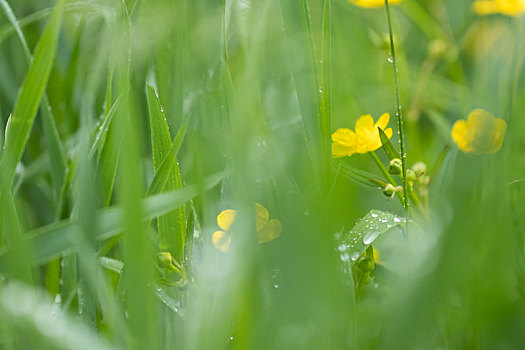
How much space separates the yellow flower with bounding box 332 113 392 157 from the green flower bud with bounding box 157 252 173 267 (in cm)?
23

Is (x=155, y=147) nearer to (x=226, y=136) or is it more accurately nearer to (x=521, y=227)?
(x=226, y=136)

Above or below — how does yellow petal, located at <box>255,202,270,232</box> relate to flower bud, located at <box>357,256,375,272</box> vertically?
above

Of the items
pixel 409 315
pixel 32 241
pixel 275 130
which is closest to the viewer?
pixel 409 315

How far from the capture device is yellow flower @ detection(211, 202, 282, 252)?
0.53 m

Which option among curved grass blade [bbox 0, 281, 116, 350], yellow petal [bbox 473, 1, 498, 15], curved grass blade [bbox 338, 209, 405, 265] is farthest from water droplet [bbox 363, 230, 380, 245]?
yellow petal [bbox 473, 1, 498, 15]

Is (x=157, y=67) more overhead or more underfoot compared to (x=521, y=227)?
more overhead

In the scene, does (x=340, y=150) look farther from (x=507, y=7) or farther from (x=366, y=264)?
(x=507, y=7)

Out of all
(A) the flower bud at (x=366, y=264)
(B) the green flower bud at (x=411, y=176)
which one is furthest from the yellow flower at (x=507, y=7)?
(A) the flower bud at (x=366, y=264)

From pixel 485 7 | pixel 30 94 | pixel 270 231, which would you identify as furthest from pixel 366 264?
pixel 485 7

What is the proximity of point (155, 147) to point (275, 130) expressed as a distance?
0.76 ft

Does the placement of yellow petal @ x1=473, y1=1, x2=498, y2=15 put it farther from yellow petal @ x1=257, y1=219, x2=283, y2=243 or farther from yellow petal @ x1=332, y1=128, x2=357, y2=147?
yellow petal @ x1=257, y1=219, x2=283, y2=243

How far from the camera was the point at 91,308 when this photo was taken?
1.84ft

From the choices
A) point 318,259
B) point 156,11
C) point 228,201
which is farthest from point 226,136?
point 156,11

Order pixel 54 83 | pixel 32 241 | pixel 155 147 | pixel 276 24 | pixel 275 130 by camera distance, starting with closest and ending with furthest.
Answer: pixel 32 241
pixel 155 147
pixel 275 130
pixel 276 24
pixel 54 83
